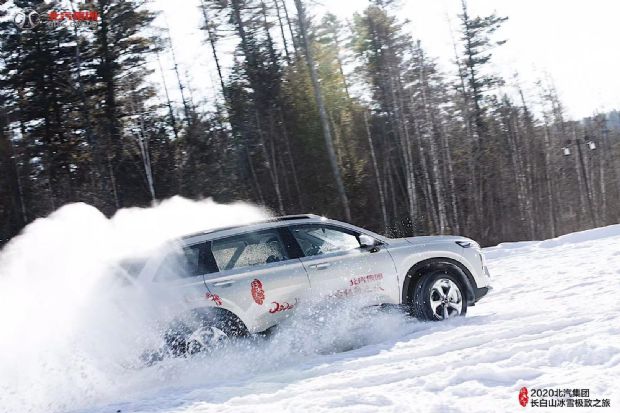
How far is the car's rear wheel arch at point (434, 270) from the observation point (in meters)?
6.86

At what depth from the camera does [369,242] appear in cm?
688

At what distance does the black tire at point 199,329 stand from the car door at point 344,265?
1.02 metres

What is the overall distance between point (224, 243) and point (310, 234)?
3.56 ft

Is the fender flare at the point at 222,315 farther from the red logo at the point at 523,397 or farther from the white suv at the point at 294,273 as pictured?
the red logo at the point at 523,397

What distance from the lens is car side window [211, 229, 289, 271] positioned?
6.17 metres

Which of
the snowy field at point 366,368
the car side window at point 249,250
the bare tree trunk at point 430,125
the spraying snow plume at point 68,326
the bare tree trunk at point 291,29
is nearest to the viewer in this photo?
the snowy field at point 366,368

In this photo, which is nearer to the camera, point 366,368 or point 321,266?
point 366,368

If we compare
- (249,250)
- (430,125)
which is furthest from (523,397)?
(430,125)

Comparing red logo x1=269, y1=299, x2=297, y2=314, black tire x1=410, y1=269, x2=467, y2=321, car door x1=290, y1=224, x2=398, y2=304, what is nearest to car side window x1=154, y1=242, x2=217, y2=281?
red logo x1=269, y1=299, x2=297, y2=314

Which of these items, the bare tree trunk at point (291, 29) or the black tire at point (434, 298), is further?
the bare tree trunk at point (291, 29)

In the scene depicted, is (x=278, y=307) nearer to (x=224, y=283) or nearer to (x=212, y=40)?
(x=224, y=283)

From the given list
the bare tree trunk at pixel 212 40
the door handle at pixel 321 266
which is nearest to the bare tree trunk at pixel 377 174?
the bare tree trunk at pixel 212 40

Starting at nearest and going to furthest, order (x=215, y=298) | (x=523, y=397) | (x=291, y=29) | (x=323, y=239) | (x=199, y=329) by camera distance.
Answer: (x=523, y=397)
(x=199, y=329)
(x=215, y=298)
(x=323, y=239)
(x=291, y=29)

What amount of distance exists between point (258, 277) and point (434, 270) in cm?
227
